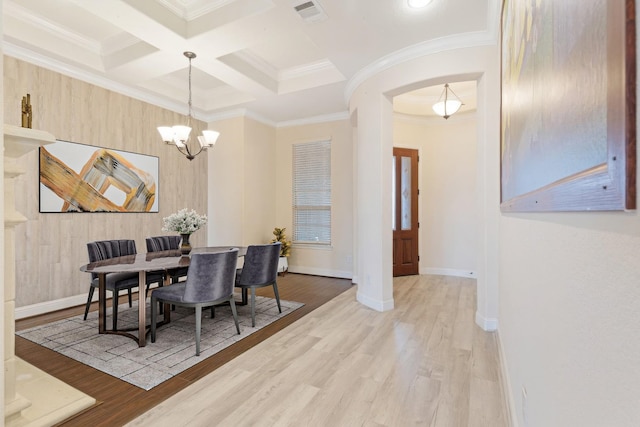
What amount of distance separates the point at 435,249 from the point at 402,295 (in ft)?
6.03

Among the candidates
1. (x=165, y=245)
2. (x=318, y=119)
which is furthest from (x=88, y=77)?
(x=318, y=119)

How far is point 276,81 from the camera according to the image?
4.88m

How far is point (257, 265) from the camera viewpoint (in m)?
3.47

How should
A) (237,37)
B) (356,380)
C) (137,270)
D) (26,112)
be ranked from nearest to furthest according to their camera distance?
(26,112)
(356,380)
(137,270)
(237,37)

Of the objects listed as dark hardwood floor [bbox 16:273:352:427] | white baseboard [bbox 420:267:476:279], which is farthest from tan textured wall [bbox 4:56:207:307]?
white baseboard [bbox 420:267:476:279]

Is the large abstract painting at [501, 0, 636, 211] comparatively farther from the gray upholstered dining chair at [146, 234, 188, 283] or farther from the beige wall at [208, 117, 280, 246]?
the beige wall at [208, 117, 280, 246]

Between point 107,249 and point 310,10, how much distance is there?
132 inches

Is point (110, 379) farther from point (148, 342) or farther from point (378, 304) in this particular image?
point (378, 304)

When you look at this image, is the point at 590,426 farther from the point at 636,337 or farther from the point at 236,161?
the point at 236,161

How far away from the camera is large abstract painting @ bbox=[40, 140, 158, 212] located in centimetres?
381

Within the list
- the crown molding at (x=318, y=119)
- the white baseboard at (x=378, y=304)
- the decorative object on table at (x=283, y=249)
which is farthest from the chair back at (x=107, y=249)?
the crown molding at (x=318, y=119)

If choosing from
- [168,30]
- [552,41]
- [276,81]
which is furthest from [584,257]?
[276,81]

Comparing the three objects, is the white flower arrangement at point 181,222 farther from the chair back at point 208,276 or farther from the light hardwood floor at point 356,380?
the light hardwood floor at point 356,380

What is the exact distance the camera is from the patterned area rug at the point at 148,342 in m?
2.41
